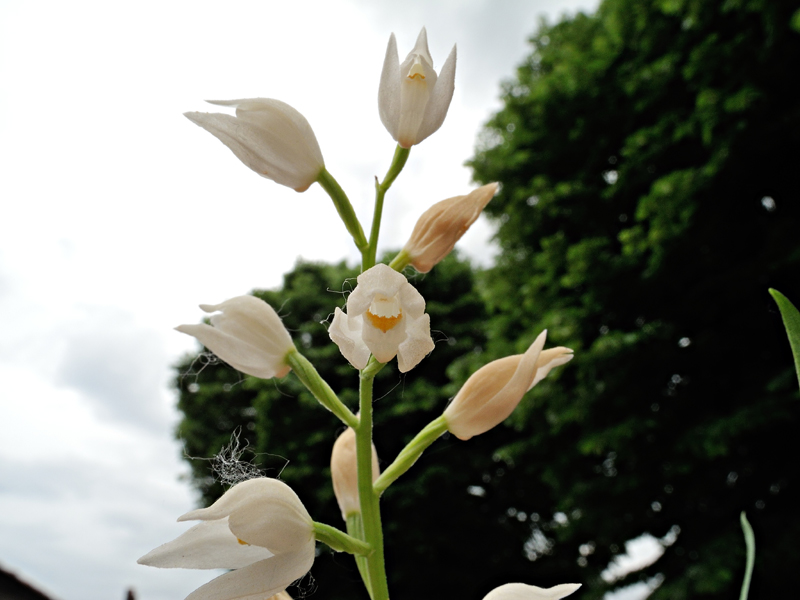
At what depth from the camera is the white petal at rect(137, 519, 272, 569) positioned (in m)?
0.58

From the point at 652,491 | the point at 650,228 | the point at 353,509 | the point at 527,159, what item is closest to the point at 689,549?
the point at 652,491

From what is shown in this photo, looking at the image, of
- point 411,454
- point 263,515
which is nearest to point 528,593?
point 411,454

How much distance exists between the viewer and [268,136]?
2.12 feet

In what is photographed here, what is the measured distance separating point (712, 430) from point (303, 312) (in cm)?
604

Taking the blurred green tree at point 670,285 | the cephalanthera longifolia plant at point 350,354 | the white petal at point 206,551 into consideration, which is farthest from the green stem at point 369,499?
the blurred green tree at point 670,285

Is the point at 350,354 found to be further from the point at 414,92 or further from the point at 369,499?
the point at 414,92

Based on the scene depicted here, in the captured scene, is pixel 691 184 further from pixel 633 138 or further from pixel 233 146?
pixel 233 146

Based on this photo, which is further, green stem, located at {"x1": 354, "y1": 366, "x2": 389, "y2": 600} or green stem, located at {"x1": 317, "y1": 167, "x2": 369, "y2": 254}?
green stem, located at {"x1": 317, "y1": 167, "x2": 369, "y2": 254}

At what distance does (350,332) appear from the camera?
0.60 metres

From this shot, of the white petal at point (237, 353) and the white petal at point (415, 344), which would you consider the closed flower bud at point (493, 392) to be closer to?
the white petal at point (415, 344)

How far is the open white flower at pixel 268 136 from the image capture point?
64 centimetres

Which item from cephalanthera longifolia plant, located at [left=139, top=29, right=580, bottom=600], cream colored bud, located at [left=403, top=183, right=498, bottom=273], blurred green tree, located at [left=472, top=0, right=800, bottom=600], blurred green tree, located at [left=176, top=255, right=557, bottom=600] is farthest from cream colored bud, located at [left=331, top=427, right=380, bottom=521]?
blurred green tree, located at [left=176, top=255, right=557, bottom=600]

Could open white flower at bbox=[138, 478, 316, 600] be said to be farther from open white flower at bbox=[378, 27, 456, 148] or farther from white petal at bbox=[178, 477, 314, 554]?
open white flower at bbox=[378, 27, 456, 148]

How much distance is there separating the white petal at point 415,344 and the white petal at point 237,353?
0.14 meters
